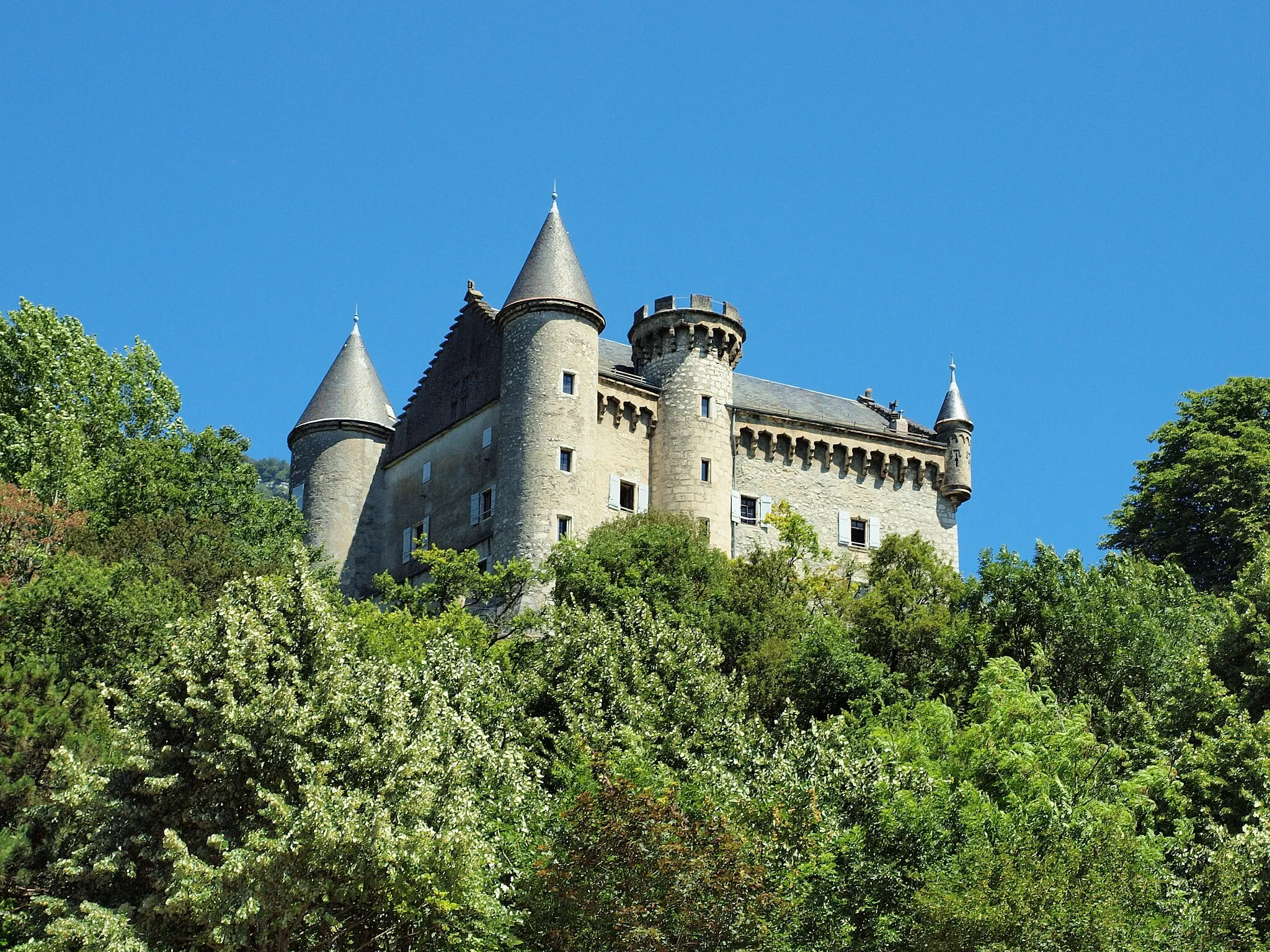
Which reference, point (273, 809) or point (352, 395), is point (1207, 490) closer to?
point (352, 395)

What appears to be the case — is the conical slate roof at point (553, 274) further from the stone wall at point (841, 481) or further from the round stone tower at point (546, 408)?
the stone wall at point (841, 481)

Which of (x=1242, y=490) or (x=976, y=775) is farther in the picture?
(x=1242, y=490)

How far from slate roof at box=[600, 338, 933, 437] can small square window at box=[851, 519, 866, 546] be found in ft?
12.3

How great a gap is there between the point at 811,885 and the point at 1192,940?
607 centimetres

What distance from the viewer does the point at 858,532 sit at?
64.4m

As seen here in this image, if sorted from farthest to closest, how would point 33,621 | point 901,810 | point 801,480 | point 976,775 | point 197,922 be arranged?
Answer: point 801,480 → point 33,621 → point 976,775 → point 901,810 → point 197,922

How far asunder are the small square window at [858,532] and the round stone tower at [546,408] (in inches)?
455

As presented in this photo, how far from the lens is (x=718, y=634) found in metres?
45.4

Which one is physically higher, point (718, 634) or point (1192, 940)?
point (718, 634)

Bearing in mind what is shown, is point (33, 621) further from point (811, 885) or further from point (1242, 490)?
point (1242, 490)

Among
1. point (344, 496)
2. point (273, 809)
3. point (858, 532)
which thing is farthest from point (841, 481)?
point (273, 809)

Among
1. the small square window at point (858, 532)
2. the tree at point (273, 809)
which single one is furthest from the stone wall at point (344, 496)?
the tree at point (273, 809)

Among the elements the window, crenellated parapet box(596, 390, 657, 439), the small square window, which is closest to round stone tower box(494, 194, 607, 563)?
the window

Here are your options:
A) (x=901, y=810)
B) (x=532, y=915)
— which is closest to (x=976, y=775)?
(x=901, y=810)
